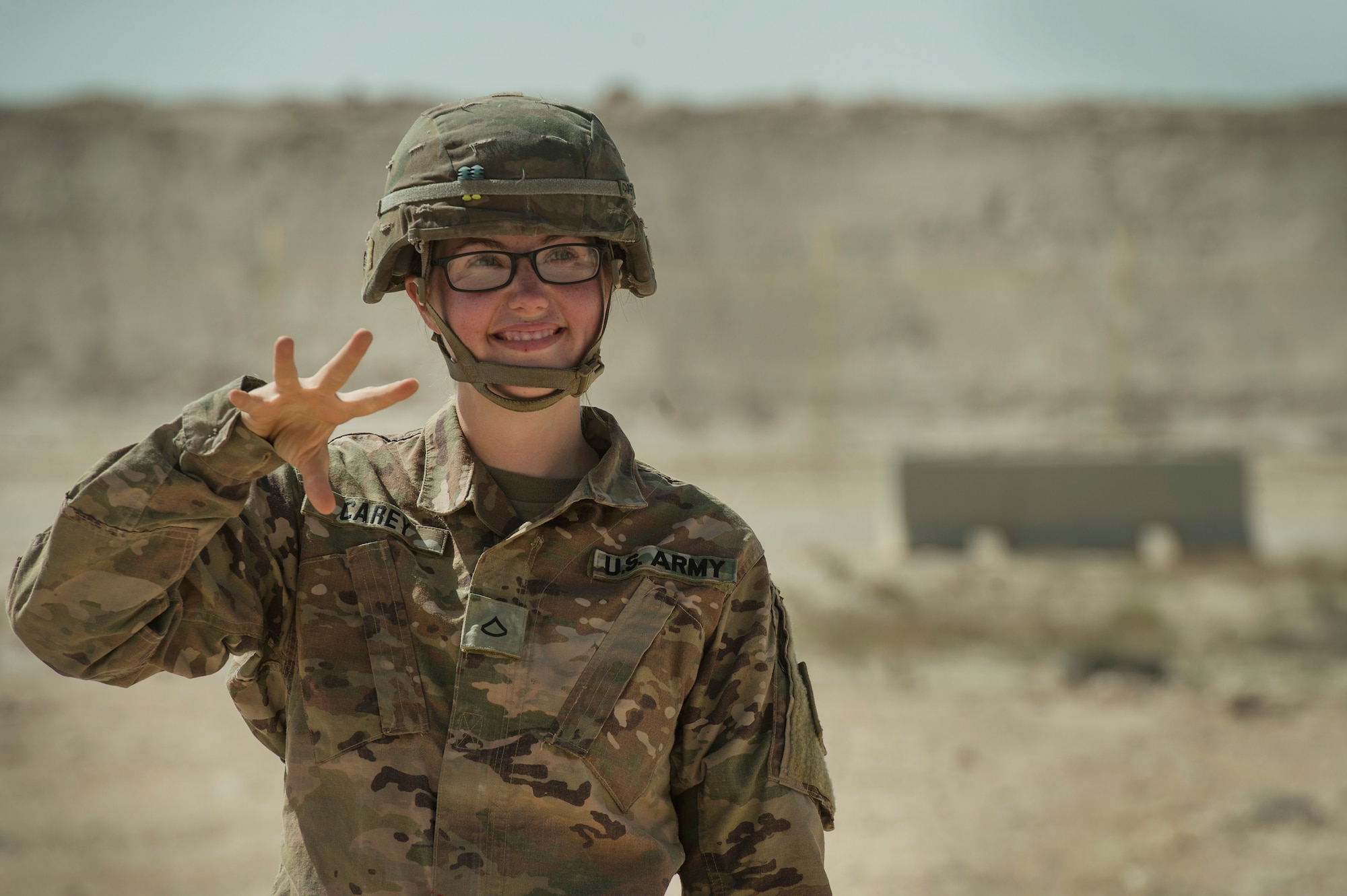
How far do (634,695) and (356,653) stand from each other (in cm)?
46

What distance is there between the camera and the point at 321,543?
2.18 metres

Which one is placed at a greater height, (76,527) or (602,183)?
(602,183)

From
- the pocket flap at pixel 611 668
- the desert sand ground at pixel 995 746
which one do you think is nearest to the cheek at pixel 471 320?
the pocket flap at pixel 611 668

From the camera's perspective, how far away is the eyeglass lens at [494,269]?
2273 millimetres

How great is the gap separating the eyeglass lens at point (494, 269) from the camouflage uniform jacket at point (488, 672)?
270 millimetres

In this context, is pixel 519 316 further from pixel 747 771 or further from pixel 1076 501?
pixel 1076 501

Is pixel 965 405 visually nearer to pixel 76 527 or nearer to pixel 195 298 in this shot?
pixel 195 298

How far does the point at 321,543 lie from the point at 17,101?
47382 millimetres

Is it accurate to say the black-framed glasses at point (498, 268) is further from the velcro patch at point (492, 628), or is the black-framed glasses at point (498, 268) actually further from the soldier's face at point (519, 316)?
the velcro patch at point (492, 628)

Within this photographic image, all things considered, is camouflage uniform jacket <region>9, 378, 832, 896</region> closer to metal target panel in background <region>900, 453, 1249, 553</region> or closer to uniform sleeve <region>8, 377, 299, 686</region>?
uniform sleeve <region>8, 377, 299, 686</region>

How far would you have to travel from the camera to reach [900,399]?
116ft

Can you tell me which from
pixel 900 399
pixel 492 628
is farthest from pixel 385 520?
pixel 900 399

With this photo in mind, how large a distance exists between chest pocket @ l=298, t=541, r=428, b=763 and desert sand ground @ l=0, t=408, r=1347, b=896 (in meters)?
5.00

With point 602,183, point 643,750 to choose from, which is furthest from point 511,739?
point 602,183
